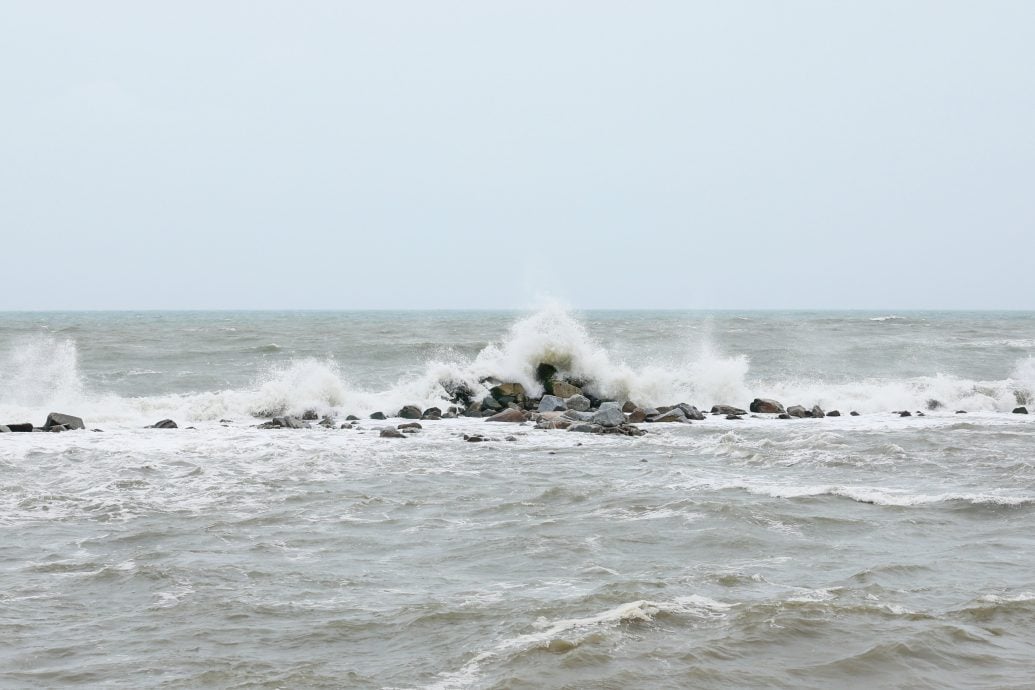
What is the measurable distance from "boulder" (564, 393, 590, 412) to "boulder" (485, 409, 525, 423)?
4.55ft

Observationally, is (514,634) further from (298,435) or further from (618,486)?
(298,435)

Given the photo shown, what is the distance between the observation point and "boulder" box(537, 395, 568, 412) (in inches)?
760

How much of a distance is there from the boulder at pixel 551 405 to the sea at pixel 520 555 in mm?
1825

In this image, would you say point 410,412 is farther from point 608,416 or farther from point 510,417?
point 608,416

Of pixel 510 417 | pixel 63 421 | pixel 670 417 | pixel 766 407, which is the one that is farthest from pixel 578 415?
pixel 63 421

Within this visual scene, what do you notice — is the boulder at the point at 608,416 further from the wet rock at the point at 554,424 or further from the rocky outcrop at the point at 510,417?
the rocky outcrop at the point at 510,417

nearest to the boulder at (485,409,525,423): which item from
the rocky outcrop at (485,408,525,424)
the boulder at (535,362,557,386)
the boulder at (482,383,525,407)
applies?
the rocky outcrop at (485,408,525,424)

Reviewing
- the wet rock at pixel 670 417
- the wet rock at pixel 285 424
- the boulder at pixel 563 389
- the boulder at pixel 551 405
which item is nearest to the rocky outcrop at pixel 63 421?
the wet rock at pixel 285 424

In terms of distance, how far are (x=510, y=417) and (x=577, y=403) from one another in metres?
1.91

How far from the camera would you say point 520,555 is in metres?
7.81

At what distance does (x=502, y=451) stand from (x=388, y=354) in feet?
69.7

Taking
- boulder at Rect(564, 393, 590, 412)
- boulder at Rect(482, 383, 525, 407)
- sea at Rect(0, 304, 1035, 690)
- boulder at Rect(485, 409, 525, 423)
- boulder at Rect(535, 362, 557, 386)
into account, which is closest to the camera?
sea at Rect(0, 304, 1035, 690)

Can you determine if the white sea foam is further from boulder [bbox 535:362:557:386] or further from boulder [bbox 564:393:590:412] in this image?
boulder [bbox 564:393:590:412]

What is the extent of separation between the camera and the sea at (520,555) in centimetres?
548
